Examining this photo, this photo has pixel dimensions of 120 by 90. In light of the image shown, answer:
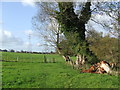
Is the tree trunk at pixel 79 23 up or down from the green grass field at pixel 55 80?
up

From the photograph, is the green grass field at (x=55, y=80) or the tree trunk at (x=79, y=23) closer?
the green grass field at (x=55, y=80)

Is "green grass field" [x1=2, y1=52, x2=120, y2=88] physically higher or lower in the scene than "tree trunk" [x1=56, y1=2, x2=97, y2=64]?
lower

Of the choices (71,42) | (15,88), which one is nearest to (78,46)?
(71,42)

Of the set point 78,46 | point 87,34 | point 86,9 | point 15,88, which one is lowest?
point 15,88

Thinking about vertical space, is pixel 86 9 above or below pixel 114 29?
above

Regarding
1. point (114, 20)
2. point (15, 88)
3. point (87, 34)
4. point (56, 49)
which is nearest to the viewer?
point (15, 88)

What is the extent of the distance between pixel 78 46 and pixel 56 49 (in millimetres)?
Result: 6276

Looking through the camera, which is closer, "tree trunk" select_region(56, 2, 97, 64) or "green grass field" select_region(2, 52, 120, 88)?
"green grass field" select_region(2, 52, 120, 88)

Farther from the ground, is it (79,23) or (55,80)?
(79,23)

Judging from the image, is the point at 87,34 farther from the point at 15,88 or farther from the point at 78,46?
the point at 15,88

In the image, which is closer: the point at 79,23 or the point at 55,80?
the point at 55,80

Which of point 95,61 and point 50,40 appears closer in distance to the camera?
point 95,61

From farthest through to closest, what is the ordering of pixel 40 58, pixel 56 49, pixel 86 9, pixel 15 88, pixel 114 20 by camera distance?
pixel 40 58 → pixel 56 49 → pixel 86 9 → pixel 114 20 → pixel 15 88

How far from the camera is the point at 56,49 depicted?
24.6 meters
